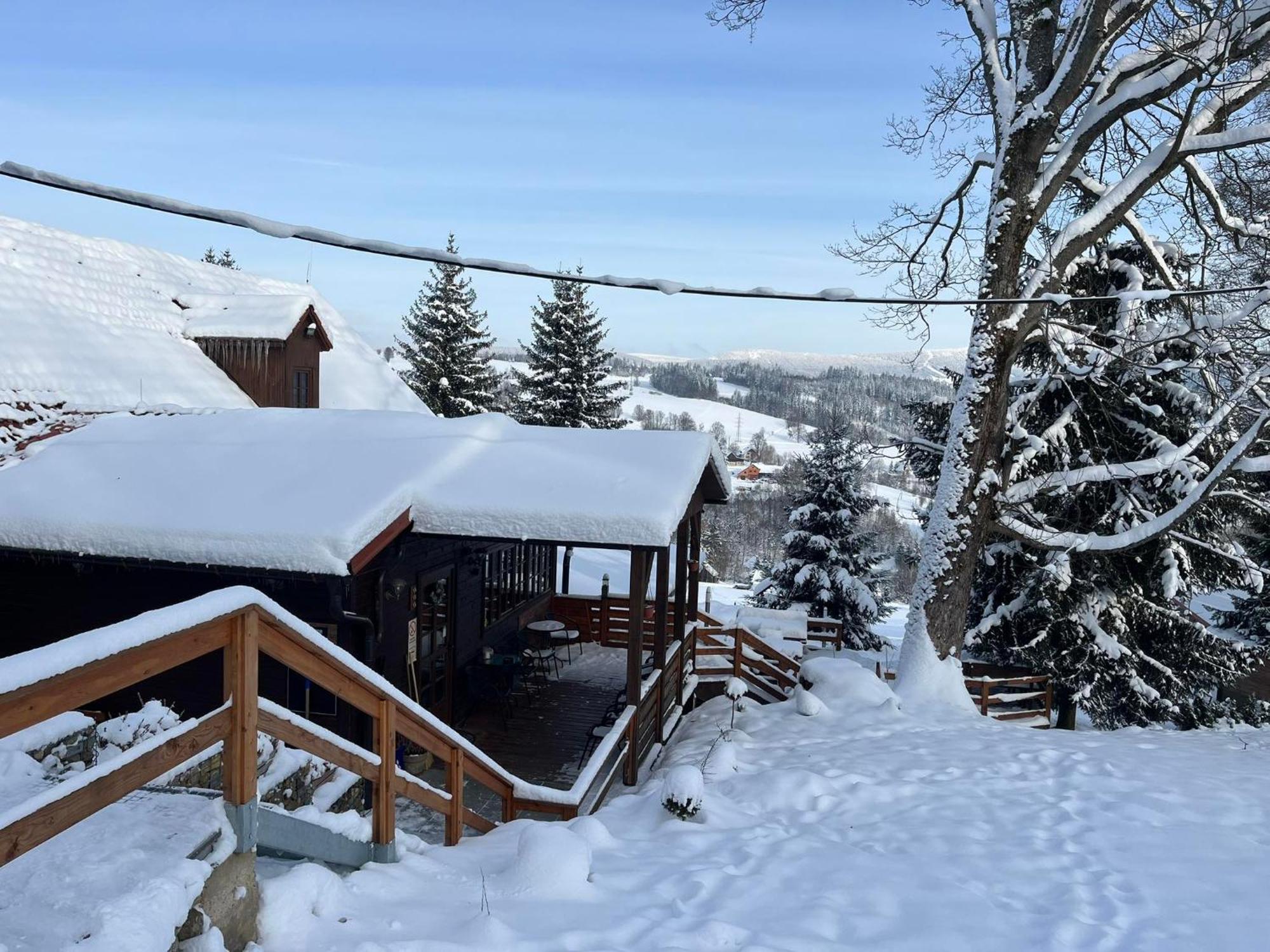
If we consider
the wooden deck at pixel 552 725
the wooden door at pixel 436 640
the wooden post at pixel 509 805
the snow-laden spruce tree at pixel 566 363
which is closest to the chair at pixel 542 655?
the wooden deck at pixel 552 725

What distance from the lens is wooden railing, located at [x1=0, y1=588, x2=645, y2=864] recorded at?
204 centimetres

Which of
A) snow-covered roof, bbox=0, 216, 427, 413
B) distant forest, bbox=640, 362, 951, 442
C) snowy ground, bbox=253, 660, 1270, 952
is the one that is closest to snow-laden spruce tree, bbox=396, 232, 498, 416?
A: snow-covered roof, bbox=0, 216, 427, 413

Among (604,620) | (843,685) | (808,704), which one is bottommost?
(604,620)

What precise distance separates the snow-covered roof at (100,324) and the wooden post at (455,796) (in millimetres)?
11852

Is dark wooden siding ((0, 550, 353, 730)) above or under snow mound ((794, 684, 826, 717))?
above

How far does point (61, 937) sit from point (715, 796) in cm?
476

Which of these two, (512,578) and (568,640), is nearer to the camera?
(512,578)

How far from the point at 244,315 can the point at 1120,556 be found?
58.5ft

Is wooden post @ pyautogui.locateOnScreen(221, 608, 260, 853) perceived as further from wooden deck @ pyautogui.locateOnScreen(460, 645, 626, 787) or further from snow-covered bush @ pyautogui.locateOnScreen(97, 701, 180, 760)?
wooden deck @ pyautogui.locateOnScreen(460, 645, 626, 787)

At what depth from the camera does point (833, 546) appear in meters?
21.0

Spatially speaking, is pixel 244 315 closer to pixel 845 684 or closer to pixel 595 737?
pixel 595 737

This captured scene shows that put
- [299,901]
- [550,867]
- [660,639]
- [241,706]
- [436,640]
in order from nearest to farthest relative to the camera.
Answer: [241,706] < [299,901] < [550,867] < [660,639] < [436,640]

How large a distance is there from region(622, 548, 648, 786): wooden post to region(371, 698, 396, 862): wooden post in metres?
3.96

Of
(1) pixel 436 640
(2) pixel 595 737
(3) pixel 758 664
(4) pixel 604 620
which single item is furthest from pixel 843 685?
(4) pixel 604 620
